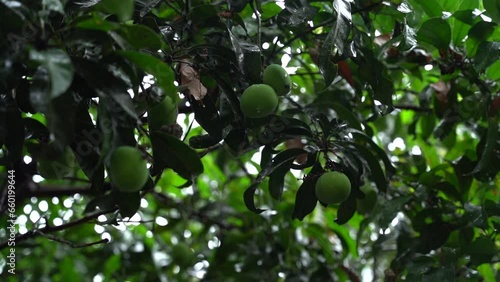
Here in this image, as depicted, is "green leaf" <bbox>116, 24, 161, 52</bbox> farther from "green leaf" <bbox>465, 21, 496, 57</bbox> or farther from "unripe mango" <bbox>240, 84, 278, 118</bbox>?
"green leaf" <bbox>465, 21, 496, 57</bbox>

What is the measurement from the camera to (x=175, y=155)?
119 cm

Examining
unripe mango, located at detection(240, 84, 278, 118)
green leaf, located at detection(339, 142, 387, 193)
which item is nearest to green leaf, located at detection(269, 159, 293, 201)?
green leaf, located at detection(339, 142, 387, 193)

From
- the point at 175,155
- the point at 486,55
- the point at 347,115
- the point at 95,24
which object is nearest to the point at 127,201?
the point at 175,155

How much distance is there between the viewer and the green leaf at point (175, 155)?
117 cm

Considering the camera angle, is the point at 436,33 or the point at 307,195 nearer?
the point at 307,195

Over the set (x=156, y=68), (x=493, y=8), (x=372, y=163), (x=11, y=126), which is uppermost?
(x=156, y=68)

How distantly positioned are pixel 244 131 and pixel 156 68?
0.39 meters

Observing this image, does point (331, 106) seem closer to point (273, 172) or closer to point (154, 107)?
point (273, 172)

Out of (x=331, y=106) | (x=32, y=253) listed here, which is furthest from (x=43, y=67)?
(x=32, y=253)

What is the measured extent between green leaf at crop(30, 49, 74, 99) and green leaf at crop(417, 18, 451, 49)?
102cm

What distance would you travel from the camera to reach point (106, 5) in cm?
118

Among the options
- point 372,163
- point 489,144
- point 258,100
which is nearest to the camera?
point 258,100

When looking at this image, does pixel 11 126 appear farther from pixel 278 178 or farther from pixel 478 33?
pixel 478 33

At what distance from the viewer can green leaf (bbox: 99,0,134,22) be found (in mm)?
1173
